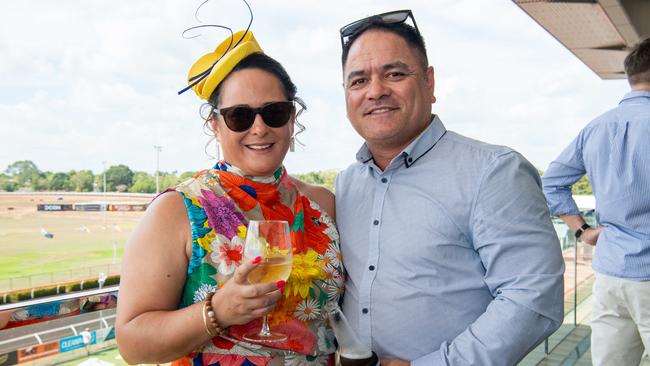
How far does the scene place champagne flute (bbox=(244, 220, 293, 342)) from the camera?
1066 mm

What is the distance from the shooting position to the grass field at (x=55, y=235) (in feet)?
7.03

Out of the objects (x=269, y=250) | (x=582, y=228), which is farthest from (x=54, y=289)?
(x=582, y=228)

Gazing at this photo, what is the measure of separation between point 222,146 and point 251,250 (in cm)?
49

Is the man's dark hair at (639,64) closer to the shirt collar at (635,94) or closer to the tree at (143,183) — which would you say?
the shirt collar at (635,94)

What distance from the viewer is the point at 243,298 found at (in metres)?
1.05

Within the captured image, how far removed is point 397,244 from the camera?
55.5 inches

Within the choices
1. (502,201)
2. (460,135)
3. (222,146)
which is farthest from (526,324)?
(222,146)

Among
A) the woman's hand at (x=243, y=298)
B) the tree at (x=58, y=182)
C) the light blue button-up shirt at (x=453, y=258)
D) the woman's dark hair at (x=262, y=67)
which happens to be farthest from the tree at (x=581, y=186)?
the tree at (x=58, y=182)

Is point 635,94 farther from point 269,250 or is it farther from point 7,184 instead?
point 7,184

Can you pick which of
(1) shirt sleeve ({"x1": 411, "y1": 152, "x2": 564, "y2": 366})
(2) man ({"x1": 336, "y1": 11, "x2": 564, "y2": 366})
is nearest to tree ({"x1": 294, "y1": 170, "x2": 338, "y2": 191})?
(2) man ({"x1": 336, "y1": 11, "x2": 564, "y2": 366})

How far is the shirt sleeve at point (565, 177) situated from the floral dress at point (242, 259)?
1647 mm

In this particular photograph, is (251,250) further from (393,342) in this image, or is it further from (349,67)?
(349,67)

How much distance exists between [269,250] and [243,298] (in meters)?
0.11

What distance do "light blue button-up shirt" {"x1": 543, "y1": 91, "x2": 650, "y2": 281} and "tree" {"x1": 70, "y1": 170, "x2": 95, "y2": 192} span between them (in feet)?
8.77
